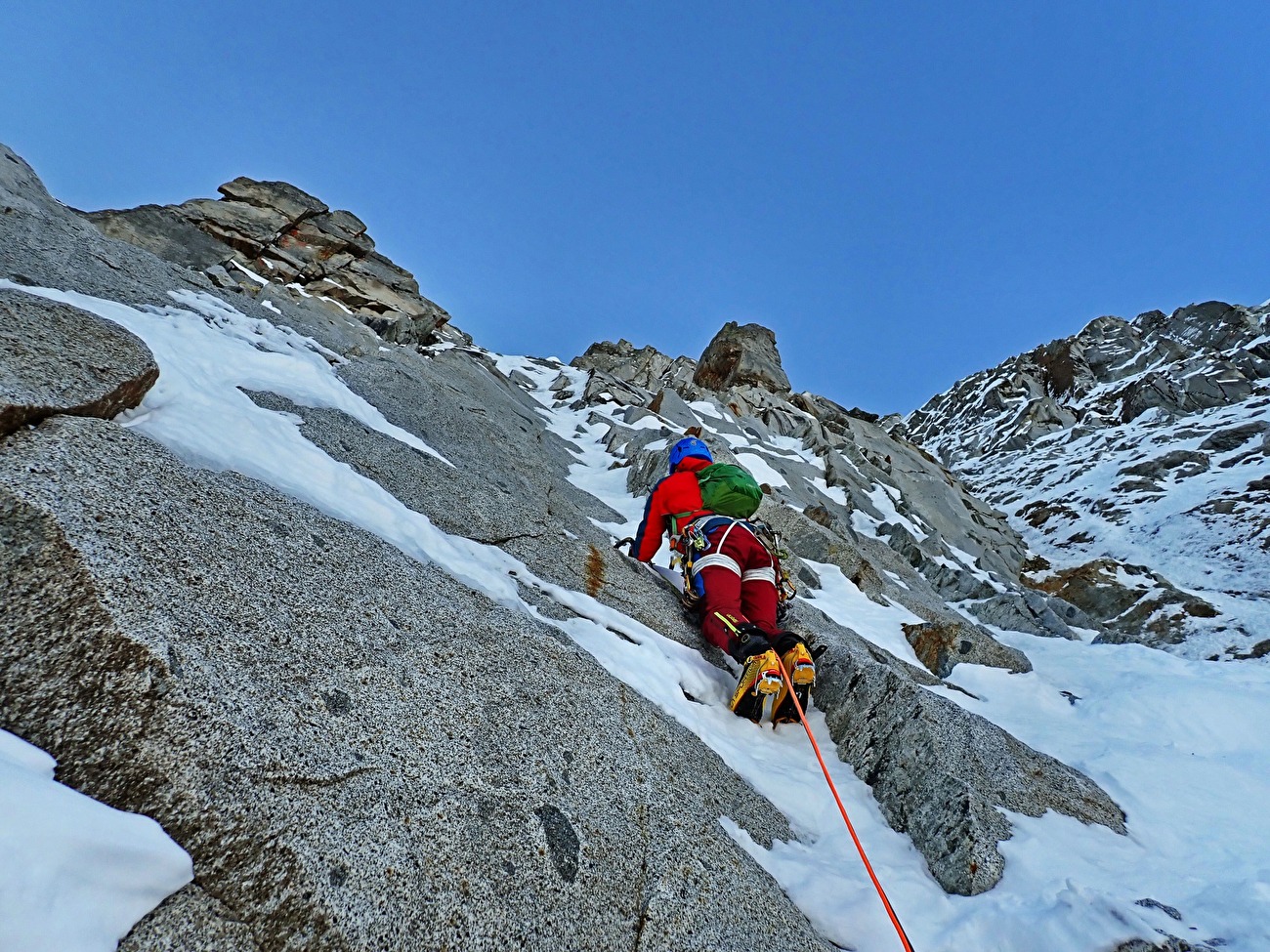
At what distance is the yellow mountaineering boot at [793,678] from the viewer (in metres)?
5.59

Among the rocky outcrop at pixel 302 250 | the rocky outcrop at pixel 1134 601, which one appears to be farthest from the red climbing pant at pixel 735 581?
the rocky outcrop at pixel 302 250

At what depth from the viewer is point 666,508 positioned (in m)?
8.44

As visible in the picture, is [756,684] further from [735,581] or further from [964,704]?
[964,704]

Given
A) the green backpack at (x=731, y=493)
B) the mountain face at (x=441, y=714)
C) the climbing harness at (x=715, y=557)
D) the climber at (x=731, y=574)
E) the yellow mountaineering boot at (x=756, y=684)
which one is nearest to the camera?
the mountain face at (x=441, y=714)

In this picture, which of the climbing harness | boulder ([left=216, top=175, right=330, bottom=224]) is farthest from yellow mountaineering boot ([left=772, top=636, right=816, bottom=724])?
boulder ([left=216, top=175, right=330, bottom=224])

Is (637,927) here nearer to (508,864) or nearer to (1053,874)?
(508,864)

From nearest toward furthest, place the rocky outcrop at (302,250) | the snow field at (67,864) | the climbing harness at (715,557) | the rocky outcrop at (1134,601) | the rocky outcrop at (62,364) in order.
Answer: the snow field at (67,864) → the rocky outcrop at (62,364) → the climbing harness at (715,557) → the rocky outcrop at (1134,601) → the rocky outcrop at (302,250)

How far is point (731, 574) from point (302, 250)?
127 ft

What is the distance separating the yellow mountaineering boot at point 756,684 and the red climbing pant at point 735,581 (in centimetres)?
86

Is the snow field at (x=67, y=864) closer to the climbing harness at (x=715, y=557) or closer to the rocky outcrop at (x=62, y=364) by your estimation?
the rocky outcrop at (x=62, y=364)

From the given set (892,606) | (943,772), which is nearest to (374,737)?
(943,772)

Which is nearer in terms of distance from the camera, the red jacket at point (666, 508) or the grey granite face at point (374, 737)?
the grey granite face at point (374, 737)

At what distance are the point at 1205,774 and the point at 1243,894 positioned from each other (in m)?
2.77

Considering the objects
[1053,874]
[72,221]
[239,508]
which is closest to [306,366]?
[72,221]
